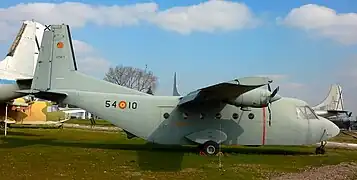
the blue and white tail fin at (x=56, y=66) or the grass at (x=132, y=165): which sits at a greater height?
the blue and white tail fin at (x=56, y=66)

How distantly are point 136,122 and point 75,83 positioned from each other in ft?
11.6

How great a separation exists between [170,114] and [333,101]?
28.7 m

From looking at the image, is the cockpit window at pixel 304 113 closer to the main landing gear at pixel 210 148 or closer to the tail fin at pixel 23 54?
the main landing gear at pixel 210 148

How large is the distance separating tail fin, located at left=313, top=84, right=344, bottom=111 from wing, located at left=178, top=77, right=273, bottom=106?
27.8 metres

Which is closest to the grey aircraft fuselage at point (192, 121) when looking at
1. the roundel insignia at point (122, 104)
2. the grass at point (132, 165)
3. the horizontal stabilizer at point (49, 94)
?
the roundel insignia at point (122, 104)

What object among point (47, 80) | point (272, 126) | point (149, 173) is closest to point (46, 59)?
point (47, 80)

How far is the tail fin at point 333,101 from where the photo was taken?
4188cm

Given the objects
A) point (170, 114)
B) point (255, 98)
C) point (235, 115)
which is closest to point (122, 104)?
point (170, 114)

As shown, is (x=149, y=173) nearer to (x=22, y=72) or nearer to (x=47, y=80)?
(x=47, y=80)

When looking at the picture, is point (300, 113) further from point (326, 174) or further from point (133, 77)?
point (133, 77)

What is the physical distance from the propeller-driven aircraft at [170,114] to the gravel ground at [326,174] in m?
4.35

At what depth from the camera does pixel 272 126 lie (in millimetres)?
19047

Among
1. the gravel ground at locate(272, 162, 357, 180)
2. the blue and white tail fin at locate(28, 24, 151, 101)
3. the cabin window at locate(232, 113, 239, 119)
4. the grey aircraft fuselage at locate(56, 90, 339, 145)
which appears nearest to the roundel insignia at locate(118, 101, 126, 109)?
the grey aircraft fuselage at locate(56, 90, 339, 145)

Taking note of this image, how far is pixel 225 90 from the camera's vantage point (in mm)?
15773
